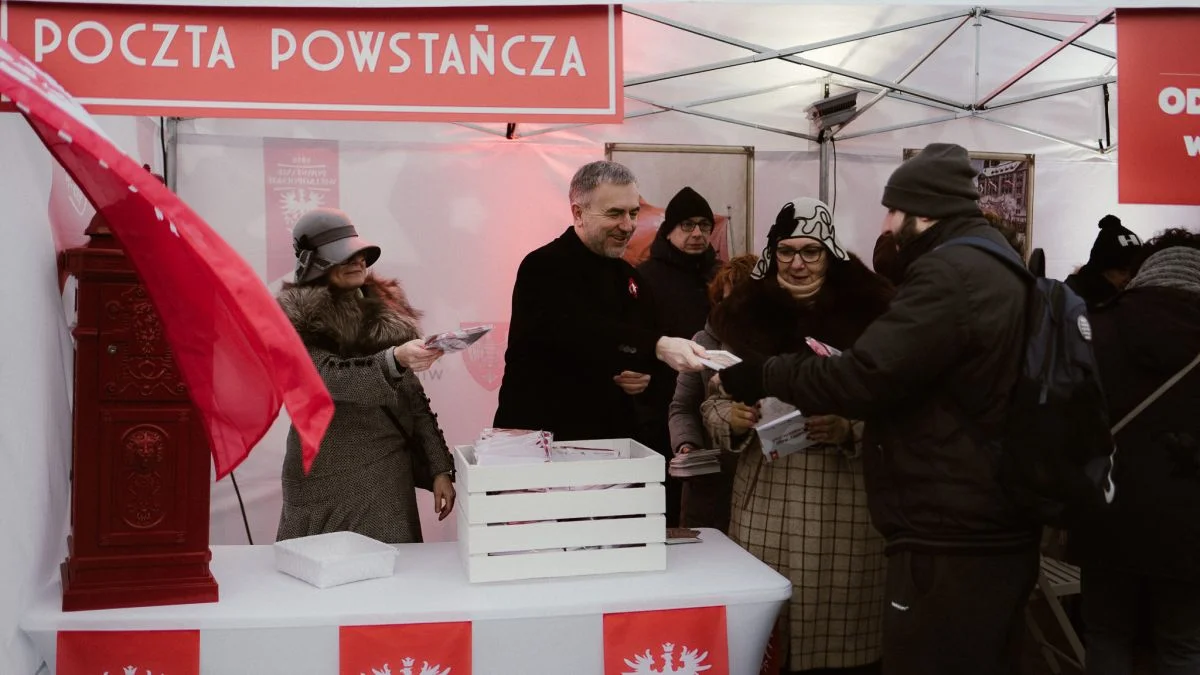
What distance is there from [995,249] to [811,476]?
886 millimetres

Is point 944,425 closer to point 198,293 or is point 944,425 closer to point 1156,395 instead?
point 1156,395

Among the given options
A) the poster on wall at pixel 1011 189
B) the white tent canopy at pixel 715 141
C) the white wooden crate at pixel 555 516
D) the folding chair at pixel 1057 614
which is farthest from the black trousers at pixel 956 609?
the poster on wall at pixel 1011 189

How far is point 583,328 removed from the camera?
3.07 m

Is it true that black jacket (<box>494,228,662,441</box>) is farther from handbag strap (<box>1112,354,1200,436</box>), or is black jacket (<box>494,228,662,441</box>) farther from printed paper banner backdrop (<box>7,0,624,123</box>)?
handbag strap (<box>1112,354,1200,436</box>)

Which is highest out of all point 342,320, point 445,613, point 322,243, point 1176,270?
point 322,243

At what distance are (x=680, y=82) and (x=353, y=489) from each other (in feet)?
11.1

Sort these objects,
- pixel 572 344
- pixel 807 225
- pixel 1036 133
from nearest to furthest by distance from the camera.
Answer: pixel 807 225, pixel 572 344, pixel 1036 133

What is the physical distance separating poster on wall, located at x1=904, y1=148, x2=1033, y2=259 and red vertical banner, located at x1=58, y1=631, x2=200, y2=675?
5034 mm

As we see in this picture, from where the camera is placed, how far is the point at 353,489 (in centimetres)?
317

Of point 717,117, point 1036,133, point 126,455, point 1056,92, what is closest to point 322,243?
point 126,455

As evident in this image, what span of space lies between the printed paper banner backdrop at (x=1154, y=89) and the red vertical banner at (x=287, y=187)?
3.89 meters

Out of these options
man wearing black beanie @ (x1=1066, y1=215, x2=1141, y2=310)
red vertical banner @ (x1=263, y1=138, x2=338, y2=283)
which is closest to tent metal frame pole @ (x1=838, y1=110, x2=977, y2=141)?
man wearing black beanie @ (x1=1066, y1=215, x2=1141, y2=310)

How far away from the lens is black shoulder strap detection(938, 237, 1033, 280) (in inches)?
88.2

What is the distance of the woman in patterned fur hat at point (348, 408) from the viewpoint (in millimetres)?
3061
